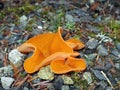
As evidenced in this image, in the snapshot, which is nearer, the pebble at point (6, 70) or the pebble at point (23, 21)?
the pebble at point (6, 70)

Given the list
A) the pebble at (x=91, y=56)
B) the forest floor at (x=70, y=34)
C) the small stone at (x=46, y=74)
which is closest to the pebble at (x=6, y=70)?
the forest floor at (x=70, y=34)

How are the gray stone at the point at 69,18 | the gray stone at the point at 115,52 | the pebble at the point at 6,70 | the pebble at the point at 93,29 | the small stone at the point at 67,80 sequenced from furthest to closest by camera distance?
the gray stone at the point at 69,18 → the pebble at the point at 93,29 → the gray stone at the point at 115,52 → the pebble at the point at 6,70 → the small stone at the point at 67,80

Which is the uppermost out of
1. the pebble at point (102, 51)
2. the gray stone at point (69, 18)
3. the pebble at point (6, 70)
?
the gray stone at point (69, 18)

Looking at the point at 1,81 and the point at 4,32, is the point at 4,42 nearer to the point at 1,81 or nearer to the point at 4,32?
the point at 4,32

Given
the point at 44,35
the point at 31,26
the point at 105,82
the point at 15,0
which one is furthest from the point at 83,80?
the point at 15,0

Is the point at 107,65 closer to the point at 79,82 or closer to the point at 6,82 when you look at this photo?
the point at 79,82

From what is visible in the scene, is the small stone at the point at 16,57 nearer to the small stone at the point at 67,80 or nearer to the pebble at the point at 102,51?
the small stone at the point at 67,80
